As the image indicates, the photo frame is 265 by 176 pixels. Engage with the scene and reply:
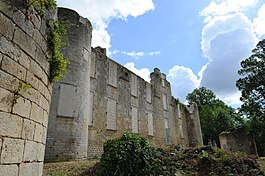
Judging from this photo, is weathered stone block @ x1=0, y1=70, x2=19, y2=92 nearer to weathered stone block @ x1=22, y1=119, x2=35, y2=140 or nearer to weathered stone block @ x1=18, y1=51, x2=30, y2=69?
weathered stone block @ x1=18, y1=51, x2=30, y2=69

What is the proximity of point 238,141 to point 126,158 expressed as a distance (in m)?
18.9

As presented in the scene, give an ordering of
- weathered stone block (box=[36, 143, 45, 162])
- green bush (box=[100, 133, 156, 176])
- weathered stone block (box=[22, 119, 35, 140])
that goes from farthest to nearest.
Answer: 1. green bush (box=[100, 133, 156, 176])
2. weathered stone block (box=[36, 143, 45, 162])
3. weathered stone block (box=[22, 119, 35, 140])

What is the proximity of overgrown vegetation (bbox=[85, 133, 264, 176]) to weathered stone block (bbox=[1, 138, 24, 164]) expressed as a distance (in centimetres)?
394

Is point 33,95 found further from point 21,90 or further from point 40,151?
point 40,151

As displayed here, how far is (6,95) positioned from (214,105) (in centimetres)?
4375

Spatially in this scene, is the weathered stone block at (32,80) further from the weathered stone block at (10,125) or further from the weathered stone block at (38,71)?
the weathered stone block at (10,125)

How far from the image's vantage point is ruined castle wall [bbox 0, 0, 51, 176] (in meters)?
2.75

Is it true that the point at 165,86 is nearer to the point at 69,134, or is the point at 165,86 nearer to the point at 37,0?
the point at 69,134

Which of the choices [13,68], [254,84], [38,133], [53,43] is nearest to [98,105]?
[53,43]

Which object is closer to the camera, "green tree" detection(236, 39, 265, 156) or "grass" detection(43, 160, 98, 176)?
"grass" detection(43, 160, 98, 176)

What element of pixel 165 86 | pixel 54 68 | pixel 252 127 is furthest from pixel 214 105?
pixel 54 68

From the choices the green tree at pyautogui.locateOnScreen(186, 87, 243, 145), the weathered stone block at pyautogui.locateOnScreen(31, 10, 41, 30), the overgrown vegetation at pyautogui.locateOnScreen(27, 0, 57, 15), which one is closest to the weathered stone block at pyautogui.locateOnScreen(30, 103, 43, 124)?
the weathered stone block at pyautogui.locateOnScreen(31, 10, 41, 30)

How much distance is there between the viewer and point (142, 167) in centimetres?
671

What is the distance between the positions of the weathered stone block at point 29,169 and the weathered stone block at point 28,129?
15.1 inches
